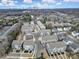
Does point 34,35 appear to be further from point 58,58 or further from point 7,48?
point 58,58

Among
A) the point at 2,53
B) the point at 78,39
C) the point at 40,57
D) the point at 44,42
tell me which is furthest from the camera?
the point at 78,39

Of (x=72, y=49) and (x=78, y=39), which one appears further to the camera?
(x=78, y=39)

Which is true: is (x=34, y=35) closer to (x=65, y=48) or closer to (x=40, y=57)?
(x=65, y=48)

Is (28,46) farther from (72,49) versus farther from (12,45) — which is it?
(72,49)

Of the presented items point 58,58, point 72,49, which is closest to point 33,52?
point 58,58

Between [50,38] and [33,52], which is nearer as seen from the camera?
[33,52]

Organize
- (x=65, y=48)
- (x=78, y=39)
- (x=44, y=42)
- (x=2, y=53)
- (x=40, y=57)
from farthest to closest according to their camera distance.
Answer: (x=78, y=39) < (x=44, y=42) < (x=65, y=48) < (x=2, y=53) < (x=40, y=57)

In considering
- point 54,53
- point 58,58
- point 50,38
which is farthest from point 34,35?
point 58,58
